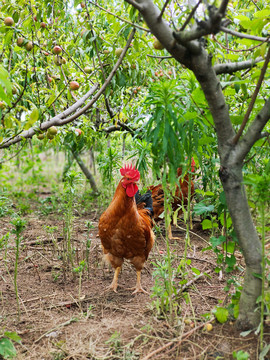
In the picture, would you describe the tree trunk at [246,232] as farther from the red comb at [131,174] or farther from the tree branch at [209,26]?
the red comb at [131,174]

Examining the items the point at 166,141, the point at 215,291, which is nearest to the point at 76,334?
the point at 215,291

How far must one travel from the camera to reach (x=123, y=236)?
3.24 meters

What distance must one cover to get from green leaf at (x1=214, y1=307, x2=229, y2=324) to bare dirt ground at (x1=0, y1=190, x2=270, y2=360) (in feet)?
0.15

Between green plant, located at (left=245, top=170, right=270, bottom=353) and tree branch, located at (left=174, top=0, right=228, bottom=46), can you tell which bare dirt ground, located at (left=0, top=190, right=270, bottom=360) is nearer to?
Result: green plant, located at (left=245, top=170, right=270, bottom=353)

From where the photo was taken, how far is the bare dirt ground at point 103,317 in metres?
2.11

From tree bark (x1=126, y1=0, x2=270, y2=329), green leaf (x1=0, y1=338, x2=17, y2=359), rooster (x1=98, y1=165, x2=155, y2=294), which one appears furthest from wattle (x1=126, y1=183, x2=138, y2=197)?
green leaf (x1=0, y1=338, x2=17, y2=359)

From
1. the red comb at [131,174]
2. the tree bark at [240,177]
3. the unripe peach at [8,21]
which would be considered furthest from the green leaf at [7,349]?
the unripe peach at [8,21]

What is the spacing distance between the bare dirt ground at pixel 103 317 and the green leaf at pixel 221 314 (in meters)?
0.04

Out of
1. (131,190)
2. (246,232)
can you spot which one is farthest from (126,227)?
(246,232)

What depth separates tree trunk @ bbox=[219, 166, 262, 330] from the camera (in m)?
1.98

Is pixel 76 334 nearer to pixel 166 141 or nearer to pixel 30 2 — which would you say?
pixel 166 141

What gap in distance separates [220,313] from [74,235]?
9.51 feet

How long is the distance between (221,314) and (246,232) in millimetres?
598

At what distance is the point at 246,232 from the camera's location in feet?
6.55
